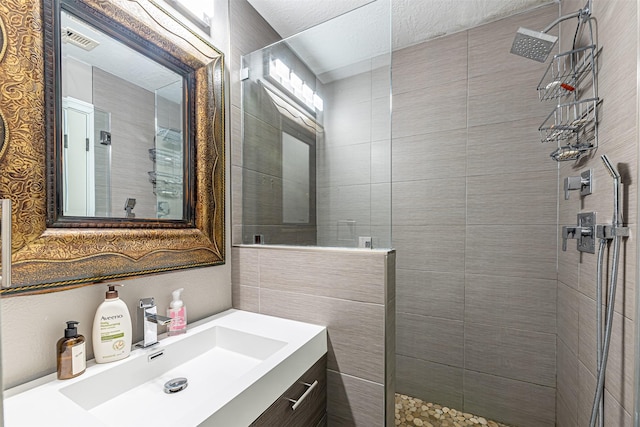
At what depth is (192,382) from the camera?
36.8 inches

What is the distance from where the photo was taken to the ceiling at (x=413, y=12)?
5.25ft

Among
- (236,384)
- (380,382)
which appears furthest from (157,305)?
(380,382)

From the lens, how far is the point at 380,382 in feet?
3.62

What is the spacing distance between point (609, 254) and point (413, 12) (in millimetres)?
1559

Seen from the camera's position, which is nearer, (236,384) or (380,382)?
(236,384)

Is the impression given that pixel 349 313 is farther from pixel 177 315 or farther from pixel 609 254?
pixel 609 254

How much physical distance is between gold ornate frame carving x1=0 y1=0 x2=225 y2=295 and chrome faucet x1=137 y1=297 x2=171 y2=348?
117 millimetres

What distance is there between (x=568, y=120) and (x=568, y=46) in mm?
384

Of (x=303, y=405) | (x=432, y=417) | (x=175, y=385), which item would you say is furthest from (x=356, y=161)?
(x=432, y=417)

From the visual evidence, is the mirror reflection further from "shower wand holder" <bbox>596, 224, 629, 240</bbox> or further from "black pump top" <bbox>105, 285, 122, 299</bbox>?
"shower wand holder" <bbox>596, 224, 629, 240</bbox>

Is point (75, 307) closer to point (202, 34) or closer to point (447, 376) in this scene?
point (202, 34)

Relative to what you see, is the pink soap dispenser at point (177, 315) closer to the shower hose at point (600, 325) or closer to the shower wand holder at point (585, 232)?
the shower hose at point (600, 325)

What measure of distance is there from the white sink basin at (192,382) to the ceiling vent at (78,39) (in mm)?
955

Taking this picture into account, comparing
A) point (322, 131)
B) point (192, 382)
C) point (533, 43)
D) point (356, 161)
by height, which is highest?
point (533, 43)
